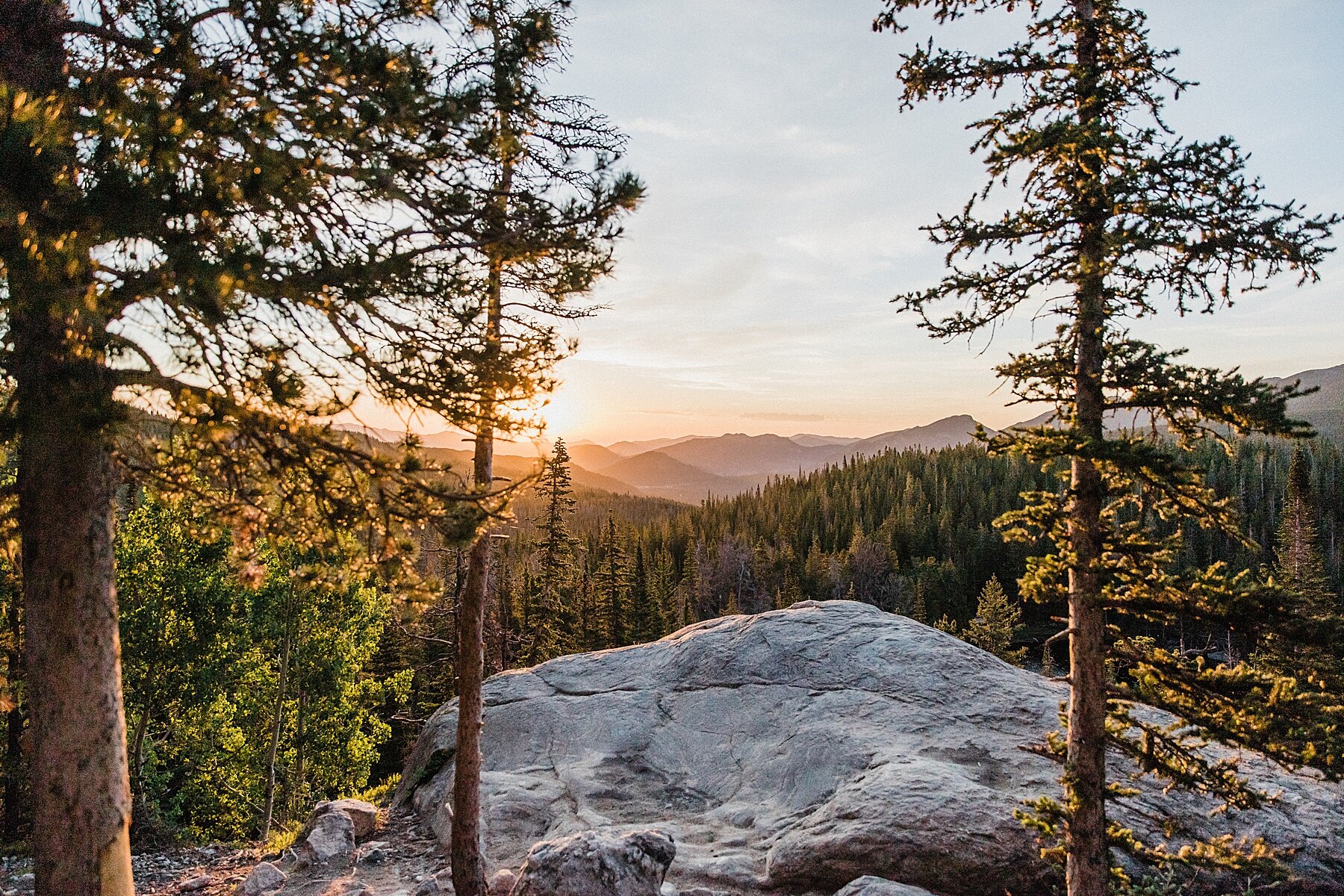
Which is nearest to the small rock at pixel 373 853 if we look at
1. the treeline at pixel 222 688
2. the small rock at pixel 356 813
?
the small rock at pixel 356 813

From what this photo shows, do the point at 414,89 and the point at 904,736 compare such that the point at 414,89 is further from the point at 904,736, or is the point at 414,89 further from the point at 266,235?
the point at 904,736

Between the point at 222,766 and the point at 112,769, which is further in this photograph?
the point at 222,766

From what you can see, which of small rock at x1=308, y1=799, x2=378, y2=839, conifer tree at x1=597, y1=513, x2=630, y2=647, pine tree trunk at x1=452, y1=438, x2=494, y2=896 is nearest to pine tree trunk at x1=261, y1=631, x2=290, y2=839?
small rock at x1=308, y1=799, x2=378, y2=839

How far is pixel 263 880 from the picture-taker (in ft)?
32.0

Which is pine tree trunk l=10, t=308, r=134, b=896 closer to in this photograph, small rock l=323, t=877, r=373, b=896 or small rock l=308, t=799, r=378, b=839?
small rock l=323, t=877, r=373, b=896

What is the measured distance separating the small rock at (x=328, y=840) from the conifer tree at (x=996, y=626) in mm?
32518

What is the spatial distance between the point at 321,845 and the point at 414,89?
10678mm

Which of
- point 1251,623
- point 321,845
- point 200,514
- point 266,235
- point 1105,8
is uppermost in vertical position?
point 1105,8

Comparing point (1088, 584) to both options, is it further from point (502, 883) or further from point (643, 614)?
point (643, 614)

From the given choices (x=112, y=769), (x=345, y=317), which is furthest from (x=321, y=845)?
(x=345, y=317)

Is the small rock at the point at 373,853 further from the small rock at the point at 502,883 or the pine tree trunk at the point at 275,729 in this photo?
the pine tree trunk at the point at 275,729

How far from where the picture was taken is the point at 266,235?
4727 millimetres

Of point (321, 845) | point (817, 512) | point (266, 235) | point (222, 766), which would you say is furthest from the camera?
point (817, 512)

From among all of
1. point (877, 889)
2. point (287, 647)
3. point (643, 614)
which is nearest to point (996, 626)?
point (643, 614)
